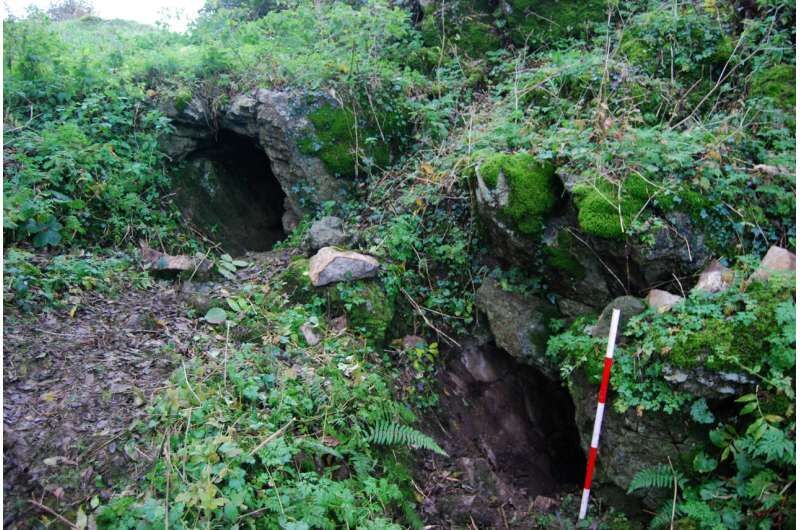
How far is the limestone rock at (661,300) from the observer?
4355 mm

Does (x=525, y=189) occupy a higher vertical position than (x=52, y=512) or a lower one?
higher

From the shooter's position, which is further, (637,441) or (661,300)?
(661,300)

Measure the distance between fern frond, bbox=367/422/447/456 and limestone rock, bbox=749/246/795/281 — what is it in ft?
9.64

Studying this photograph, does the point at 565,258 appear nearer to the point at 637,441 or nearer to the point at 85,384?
the point at 637,441

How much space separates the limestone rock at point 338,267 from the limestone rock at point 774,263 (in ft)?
11.7

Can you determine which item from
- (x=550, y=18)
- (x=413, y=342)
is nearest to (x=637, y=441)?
(x=413, y=342)

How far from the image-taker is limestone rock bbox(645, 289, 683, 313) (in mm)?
4355

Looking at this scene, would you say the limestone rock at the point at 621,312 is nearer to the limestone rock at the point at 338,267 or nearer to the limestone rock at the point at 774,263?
→ the limestone rock at the point at 774,263

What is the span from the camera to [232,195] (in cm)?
812

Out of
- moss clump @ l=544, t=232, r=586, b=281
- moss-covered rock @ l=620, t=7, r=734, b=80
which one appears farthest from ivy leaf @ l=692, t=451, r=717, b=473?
moss-covered rock @ l=620, t=7, r=734, b=80

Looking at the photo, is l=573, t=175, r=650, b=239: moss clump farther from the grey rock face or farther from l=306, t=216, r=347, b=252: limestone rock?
the grey rock face

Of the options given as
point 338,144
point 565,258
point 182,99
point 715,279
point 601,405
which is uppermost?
point 182,99

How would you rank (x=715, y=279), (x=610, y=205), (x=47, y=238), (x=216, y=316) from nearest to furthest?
1. (x=715, y=279)
2. (x=610, y=205)
3. (x=216, y=316)
4. (x=47, y=238)

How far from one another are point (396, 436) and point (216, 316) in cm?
219
